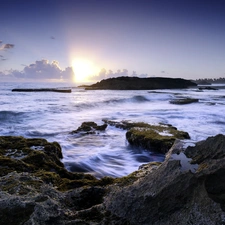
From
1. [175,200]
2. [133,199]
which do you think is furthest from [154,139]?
[175,200]

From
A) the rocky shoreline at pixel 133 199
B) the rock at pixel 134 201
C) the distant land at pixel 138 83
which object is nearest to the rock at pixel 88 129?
the rocky shoreline at pixel 133 199

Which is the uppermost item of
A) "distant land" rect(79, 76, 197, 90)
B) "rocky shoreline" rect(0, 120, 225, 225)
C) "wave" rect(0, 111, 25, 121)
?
"distant land" rect(79, 76, 197, 90)

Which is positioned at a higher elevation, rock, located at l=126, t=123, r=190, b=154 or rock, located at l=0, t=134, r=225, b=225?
rock, located at l=0, t=134, r=225, b=225

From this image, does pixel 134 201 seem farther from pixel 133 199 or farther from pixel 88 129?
pixel 88 129

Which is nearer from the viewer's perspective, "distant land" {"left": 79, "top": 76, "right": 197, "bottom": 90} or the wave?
the wave

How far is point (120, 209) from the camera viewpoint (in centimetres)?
251

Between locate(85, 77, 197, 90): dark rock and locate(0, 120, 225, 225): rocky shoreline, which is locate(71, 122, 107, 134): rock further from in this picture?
locate(85, 77, 197, 90): dark rock

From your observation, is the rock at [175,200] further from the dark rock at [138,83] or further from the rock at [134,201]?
the dark rock at [138,83]

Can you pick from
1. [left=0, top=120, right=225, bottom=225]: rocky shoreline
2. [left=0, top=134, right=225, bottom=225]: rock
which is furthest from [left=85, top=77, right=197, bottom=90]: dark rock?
[left=0, top=134, right=225, bottom=225]: rock

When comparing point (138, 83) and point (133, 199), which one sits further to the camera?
point (138, 83)

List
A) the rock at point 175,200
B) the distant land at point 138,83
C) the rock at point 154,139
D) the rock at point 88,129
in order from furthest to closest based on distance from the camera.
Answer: the distant land at point 138,83 < the rock at point 88,129 < the rock at point 154,139 < the rock at point 175,200

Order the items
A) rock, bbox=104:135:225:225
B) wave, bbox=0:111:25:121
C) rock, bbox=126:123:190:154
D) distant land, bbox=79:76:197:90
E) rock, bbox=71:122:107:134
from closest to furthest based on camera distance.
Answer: rock, bbox=104:135:225:225 → rock, bbox=126:123:190:154 → rock, bbox=71:122:107:134 → wave, bbox=0:111:25:121 → distant land, bbox=79:76:197:90

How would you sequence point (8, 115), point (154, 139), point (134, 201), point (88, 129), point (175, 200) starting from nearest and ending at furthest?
1. point (175, 200)
2. point (134, 201)
3. point (154, 139)
4. point (88, 129)
5. point (8, 115)

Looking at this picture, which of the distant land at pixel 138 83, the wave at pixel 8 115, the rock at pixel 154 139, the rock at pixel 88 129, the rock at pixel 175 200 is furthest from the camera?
the distant land at pixel 138 83
